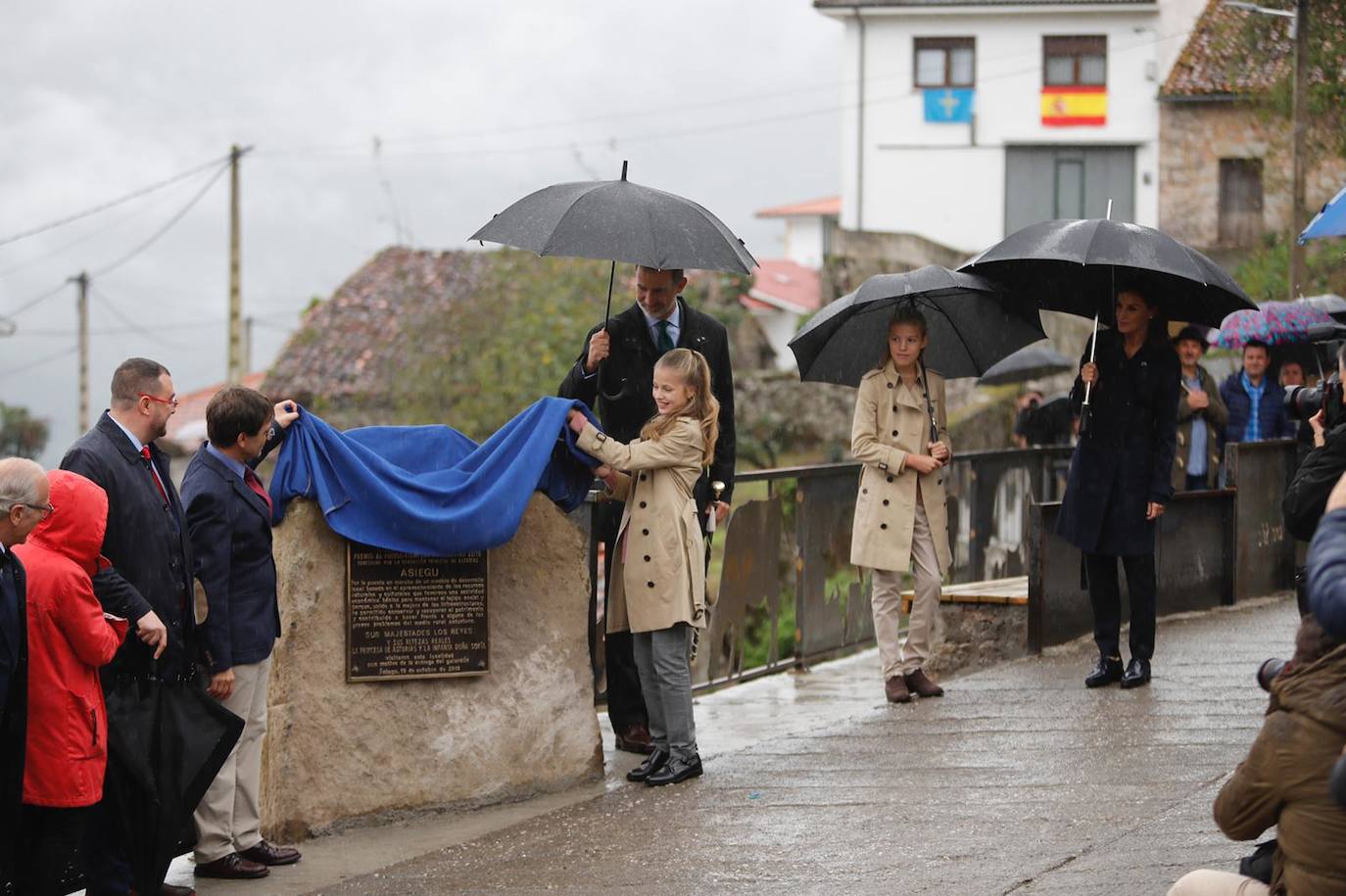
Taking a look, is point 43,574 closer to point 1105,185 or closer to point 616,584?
point 616,584

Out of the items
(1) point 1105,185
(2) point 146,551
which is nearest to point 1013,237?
(2) point 146,551

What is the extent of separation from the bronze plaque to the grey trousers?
68cm

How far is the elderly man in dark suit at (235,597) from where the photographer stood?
5859 mm

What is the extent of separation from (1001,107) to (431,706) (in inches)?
1468

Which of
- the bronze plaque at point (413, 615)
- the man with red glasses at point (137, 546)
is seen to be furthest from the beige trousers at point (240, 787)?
the bronze plaque at point (413, 615)

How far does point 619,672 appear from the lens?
Answer: 7.64 metres

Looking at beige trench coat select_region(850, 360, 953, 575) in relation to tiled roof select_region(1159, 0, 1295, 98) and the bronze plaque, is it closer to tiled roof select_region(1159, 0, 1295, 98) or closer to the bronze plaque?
the bronze plaque

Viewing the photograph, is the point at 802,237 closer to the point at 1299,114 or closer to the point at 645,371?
the point at 1299,114

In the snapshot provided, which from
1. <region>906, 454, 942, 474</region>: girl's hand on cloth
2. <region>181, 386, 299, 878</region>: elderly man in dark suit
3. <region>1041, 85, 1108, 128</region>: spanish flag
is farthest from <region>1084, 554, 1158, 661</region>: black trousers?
<region>1041, 85, 1108, 128</region>: spanish flag

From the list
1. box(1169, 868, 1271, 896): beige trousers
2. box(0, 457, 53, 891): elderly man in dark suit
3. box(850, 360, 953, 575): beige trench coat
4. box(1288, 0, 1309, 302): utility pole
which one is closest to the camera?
box(1169, 868, 1271, 896): beige trousers

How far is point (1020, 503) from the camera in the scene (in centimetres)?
1295

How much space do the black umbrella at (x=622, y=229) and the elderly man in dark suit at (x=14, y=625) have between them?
228cm

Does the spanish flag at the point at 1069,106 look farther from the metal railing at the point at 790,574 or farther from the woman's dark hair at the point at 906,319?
Answer: the woman's dark hair at the point at 906,319

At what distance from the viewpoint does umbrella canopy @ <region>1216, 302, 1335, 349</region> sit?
11.5 metres
